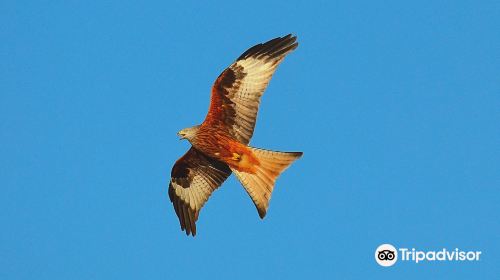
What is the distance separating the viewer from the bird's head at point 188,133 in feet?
54.4

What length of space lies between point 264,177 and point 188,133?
4.49 ft

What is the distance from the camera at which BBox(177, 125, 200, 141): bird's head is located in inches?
653

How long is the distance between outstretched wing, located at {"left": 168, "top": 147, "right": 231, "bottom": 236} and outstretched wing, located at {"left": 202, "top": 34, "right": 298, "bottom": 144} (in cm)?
106

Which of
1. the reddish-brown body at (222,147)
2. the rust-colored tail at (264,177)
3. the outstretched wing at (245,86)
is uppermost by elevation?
the outstretched wing at (245,86)

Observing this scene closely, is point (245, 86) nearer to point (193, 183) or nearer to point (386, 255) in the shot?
point (193, 183)

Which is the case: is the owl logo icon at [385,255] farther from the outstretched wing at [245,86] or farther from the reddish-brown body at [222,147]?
the outstretched wing at [245,86]

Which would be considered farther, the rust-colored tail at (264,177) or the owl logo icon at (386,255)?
the owl logo icon at (386,255)

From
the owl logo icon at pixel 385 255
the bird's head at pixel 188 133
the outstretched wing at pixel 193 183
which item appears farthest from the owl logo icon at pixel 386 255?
the bird's head at pixel 188 133

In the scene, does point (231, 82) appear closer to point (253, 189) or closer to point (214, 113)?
point (214, 113)

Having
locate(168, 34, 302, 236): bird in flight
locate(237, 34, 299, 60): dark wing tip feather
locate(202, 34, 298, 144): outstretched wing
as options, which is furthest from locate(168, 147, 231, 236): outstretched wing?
locate(237, 34, 299, 60): dark wing tip feather

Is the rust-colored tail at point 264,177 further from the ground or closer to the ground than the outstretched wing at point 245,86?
closer to the ground

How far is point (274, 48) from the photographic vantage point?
653 inches

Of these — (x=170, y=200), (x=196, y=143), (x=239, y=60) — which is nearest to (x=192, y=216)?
(x=170, y=200)

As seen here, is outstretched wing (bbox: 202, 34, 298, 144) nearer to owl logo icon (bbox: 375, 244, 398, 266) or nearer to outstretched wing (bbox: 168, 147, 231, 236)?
outstretched wing (bbox: 168, 147, 231, 236)
